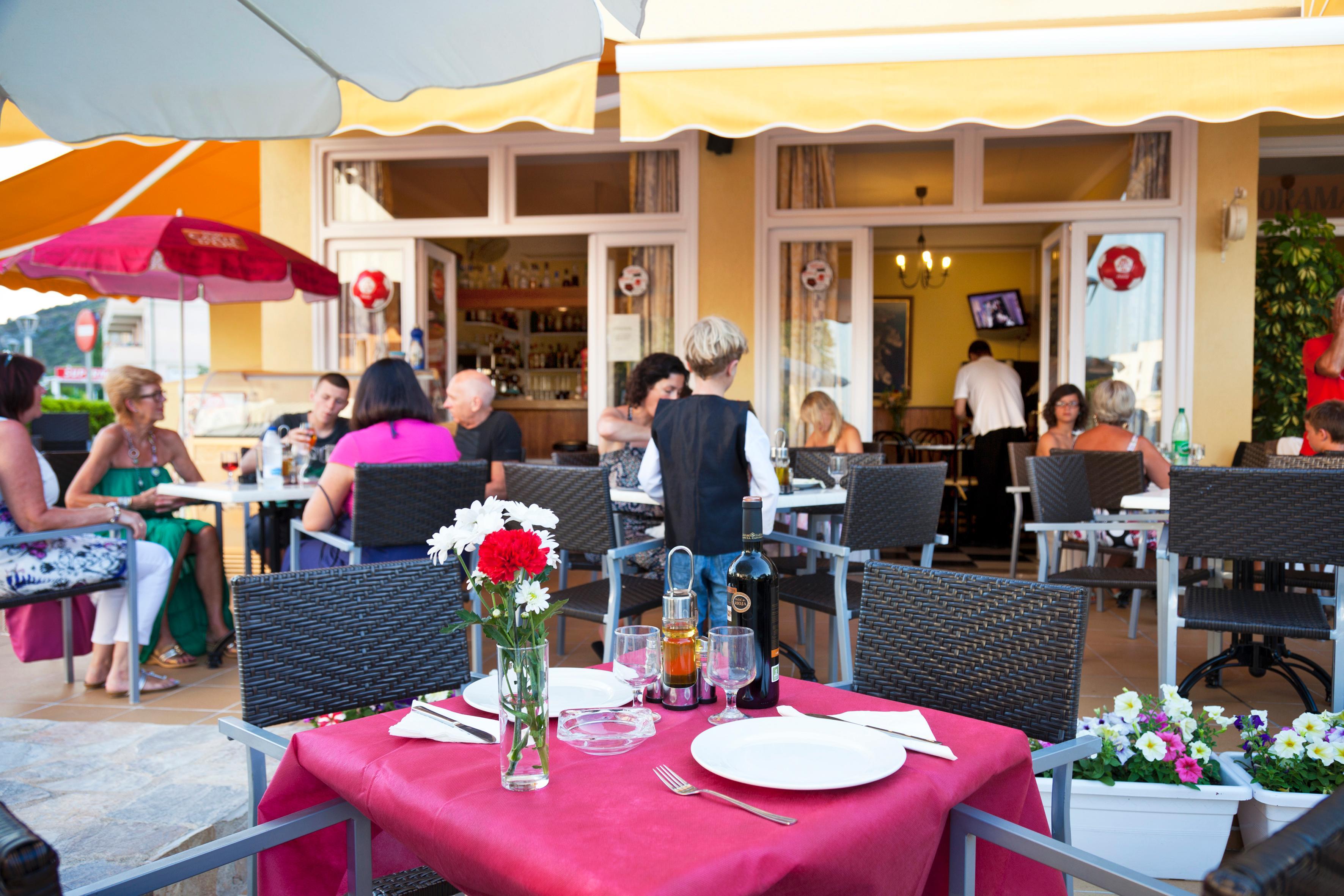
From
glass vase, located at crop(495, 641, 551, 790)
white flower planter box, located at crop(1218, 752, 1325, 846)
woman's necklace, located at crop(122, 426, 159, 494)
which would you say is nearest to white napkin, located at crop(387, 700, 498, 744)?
glass vase, located at crop(495, 641, 551, 790)

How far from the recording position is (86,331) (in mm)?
14930

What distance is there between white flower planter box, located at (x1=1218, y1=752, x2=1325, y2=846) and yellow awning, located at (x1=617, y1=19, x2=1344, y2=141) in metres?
1.99

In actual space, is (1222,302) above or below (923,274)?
below

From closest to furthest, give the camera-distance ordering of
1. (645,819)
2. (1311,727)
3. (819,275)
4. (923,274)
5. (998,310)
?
(645,819) < (1311,727) < (819,275) < (998,310) < (923,274)

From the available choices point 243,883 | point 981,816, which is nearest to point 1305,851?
point 981,816

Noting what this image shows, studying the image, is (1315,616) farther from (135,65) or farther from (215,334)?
(215,334)

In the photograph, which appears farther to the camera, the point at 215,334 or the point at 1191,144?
the point at 215,334

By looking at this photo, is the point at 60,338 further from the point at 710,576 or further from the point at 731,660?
the point at 731,660

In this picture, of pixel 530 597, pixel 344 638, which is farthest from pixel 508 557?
pixel 344 638

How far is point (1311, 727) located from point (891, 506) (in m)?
1.29

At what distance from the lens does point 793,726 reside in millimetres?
1213

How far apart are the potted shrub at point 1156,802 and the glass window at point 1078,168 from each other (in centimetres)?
471

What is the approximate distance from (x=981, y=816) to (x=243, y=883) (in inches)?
69.7

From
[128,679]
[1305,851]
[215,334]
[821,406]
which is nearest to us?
[1305,851]
